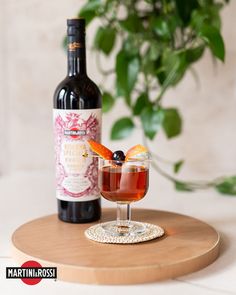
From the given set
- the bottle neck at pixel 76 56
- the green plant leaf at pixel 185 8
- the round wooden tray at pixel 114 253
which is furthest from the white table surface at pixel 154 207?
the green plant leaf at pixel 185 8

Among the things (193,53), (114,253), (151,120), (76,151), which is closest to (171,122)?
(151,120)

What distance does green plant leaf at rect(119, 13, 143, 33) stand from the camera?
1.47 metres

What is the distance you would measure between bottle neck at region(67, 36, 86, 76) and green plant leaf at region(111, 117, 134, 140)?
50 cm

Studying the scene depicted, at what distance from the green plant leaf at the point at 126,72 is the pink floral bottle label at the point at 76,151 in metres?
0.41

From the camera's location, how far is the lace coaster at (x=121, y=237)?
974 mm

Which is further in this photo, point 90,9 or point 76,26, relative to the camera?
point 90,9

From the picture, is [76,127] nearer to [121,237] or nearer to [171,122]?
[121,237]

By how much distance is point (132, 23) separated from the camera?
4.88ft

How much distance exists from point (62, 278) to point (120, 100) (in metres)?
1.03

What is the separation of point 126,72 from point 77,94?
44 centimetres

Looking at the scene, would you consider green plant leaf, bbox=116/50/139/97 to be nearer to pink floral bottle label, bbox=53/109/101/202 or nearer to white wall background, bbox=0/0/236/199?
white wall background, bbox=0/0/236/199

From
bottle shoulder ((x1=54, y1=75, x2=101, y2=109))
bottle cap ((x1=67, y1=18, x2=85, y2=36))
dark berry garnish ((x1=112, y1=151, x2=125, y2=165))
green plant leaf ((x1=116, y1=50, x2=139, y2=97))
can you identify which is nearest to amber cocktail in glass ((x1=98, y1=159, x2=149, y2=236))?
dark berry garnish ((x1=112, y1=151, x2=125, y2=165))

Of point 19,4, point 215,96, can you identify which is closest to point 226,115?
point 215,96

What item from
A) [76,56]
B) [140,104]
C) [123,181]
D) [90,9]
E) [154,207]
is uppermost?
[90,9]
